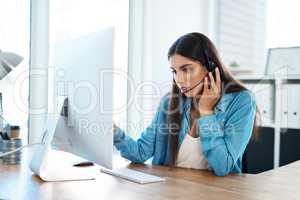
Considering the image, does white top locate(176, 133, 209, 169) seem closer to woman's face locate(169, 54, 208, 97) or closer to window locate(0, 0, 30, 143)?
woman's face locate(169, 54, 208, 97)

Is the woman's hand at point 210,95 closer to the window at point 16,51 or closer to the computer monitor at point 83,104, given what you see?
the computer monitor at point 83,104

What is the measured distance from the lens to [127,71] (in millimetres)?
2982

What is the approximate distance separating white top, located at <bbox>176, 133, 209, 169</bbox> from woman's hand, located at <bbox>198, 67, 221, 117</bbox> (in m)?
0.17

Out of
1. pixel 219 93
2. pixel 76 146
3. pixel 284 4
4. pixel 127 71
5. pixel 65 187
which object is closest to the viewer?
pixel 65 187

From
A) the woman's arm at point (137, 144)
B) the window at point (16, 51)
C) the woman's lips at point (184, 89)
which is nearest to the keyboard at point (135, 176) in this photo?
the woman's arm at point (137, 144)

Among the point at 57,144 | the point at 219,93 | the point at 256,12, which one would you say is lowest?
the point at 57,144

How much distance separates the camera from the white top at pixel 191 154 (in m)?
1.68

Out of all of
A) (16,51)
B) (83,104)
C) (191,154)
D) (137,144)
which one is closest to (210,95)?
(191,154)

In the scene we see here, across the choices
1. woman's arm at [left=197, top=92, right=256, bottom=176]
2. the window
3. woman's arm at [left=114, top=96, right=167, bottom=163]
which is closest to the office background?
the window

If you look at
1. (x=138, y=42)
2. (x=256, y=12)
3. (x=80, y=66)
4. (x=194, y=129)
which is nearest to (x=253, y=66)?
(x=256, y=12)

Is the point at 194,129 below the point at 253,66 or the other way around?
below

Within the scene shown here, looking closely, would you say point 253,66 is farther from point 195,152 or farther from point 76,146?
point 76,146

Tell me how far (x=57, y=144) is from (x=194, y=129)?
670 mm

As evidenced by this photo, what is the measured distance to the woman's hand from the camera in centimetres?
160
